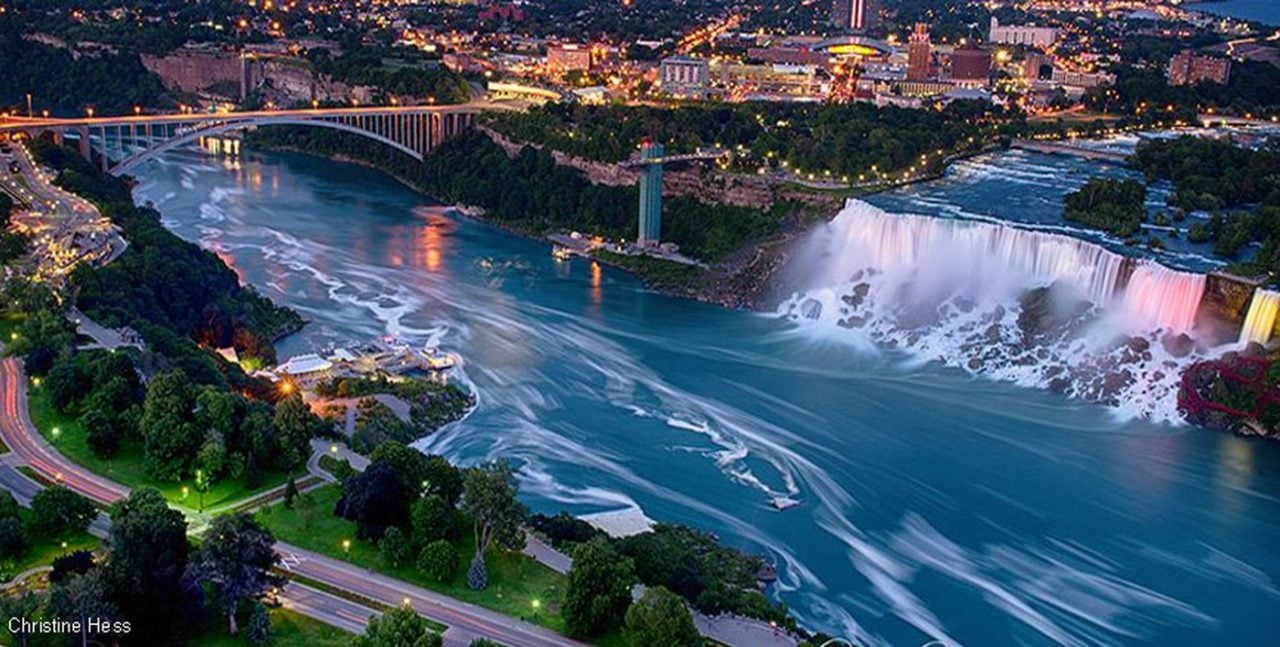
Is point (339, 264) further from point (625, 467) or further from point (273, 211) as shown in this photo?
point (625, 467)

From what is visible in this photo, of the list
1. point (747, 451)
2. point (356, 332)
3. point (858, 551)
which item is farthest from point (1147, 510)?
point (356, 332)

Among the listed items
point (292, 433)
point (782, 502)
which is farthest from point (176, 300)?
point (782, 502)

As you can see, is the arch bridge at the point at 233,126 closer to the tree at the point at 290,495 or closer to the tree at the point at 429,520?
the tree at the point at 290,495

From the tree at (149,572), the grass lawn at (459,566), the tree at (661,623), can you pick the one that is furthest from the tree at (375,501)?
the tree at (661,623)

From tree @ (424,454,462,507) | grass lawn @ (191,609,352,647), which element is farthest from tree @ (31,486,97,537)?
tree @ (424,454,462,507)

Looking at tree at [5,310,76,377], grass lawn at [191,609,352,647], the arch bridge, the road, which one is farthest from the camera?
the arch bridge

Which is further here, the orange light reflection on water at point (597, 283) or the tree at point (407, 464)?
the orange light reflection on water at point (597, 283)

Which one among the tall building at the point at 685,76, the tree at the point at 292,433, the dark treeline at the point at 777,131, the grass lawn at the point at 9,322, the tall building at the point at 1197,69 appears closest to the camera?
the tree at the point at 292,433

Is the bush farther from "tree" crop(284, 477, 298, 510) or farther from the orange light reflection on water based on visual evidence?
the orange light reflection on water
